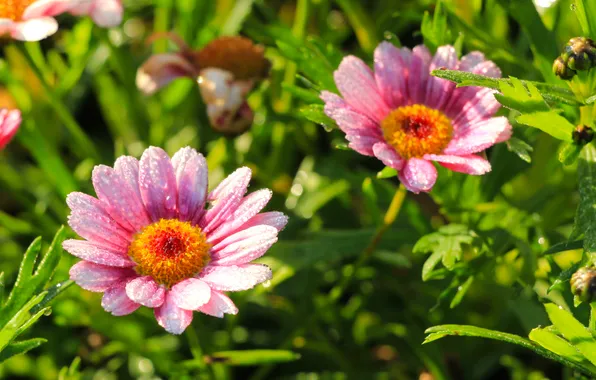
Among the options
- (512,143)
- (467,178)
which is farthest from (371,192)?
(512,143)

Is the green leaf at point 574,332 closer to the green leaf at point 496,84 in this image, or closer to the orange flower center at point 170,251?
the green leaf at point 496,84

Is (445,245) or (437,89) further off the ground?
(437,89)

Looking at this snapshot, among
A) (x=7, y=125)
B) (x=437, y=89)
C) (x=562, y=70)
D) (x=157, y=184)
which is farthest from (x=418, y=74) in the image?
(x=7, y=125)

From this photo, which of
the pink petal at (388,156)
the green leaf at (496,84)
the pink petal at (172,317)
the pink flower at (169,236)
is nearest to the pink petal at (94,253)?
the pink flower at (169,236)

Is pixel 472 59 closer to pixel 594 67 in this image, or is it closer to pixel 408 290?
pixel 594 67

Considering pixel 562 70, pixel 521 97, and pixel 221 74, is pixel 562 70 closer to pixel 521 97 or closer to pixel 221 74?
pixel 521 97

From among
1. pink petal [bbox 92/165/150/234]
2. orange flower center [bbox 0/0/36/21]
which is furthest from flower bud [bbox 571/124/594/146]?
orange flower center [bbox 0/0/36/21]
